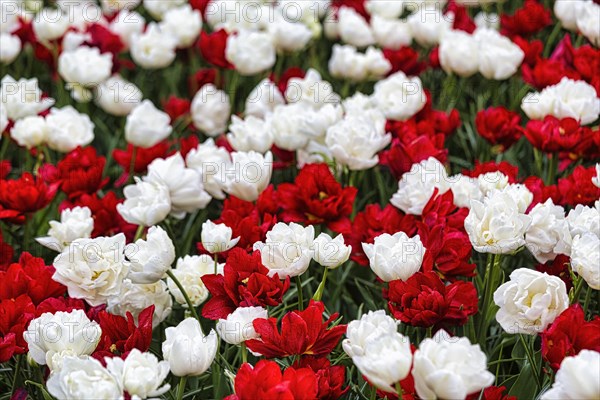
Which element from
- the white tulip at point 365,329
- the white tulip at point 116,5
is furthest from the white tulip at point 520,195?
the white tulip at point 116,5

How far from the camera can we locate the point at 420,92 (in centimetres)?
204

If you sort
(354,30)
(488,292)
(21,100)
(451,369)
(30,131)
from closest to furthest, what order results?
(451,369), (488,292), (30,131), (21,100), (354,30)

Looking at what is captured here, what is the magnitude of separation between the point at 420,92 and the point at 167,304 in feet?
2.78

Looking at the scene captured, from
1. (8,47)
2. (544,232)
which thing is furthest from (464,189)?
(8,47)

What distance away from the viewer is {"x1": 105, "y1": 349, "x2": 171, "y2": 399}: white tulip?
3.53 ft

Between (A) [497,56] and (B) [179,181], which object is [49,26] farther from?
(A) [497,56]

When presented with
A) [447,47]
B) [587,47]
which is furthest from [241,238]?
[587,47]

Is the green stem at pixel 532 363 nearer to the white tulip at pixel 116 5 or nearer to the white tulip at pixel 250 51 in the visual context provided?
the white tulip at pixel 250 51

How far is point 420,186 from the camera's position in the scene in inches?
62.7

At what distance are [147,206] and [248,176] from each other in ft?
0.66

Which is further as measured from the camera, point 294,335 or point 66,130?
point 66,130

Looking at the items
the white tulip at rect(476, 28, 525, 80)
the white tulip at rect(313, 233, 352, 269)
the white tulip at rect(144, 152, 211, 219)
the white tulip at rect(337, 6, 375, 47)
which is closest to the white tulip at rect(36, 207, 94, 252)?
the white tulip at rect(144, 152, 211, 219)

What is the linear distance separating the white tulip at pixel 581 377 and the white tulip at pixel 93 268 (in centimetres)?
70

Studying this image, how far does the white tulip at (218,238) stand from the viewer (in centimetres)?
145
